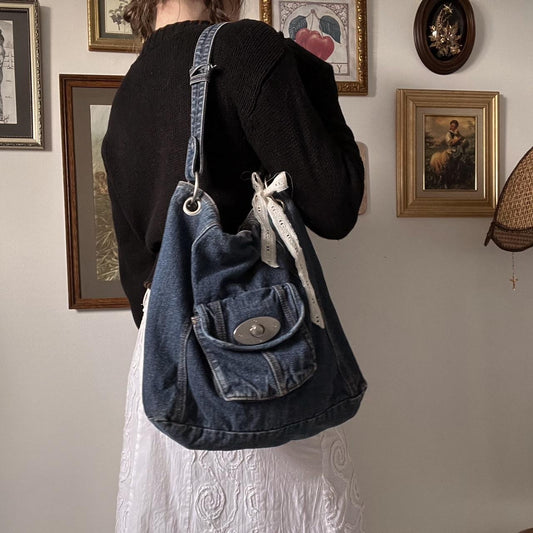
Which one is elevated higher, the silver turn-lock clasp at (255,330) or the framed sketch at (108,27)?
the framed sketch at (108,27)

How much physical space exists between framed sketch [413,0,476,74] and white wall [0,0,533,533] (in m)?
0.03

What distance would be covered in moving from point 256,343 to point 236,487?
0.20 m

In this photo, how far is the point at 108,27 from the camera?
1.28 m

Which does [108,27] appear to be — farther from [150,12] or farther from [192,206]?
[192,206]

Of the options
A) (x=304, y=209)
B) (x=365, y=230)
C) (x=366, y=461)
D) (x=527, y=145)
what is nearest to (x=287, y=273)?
(x=304, y=209)

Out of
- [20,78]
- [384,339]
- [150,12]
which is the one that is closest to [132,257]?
[150,12]

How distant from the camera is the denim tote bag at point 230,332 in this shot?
0.60 metres

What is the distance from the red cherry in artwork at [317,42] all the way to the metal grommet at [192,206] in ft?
2.85

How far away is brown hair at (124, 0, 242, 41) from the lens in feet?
2.53

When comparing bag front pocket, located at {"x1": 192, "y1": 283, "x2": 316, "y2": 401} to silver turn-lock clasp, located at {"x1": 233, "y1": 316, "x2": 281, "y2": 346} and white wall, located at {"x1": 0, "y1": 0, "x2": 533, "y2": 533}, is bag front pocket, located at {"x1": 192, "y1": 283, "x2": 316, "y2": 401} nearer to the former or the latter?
silver turn-lock clasp, located at {"x1": 233, "y1": 316, "x2": 281, "y2": 346}

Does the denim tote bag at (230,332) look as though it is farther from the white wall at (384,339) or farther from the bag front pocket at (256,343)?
the white wall at (384,339)

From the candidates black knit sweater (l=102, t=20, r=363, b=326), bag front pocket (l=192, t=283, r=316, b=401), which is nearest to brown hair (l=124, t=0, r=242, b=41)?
black knit sweater (l=102, t=20, r=363, b=326)

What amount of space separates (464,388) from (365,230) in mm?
482

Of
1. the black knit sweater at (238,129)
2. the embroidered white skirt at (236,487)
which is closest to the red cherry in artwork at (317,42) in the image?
the black knit sweater at (238,129)
